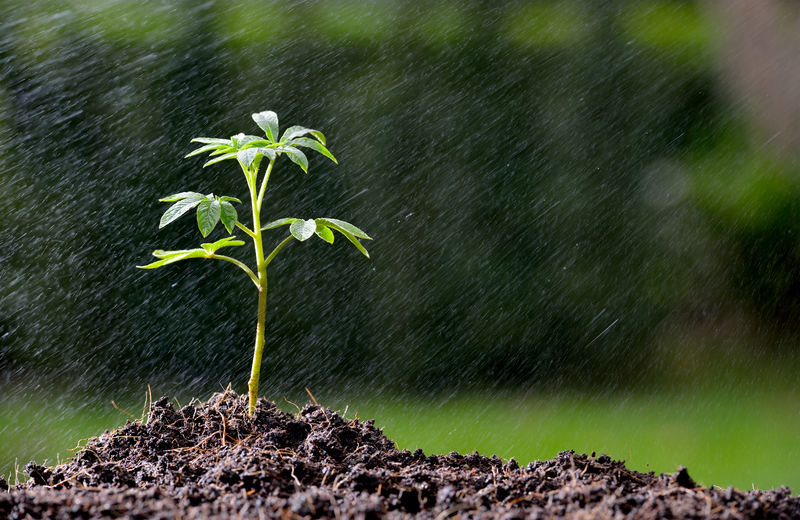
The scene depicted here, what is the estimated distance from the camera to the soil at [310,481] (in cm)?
106

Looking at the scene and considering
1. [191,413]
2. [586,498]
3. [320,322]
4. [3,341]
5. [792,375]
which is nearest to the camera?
[586,498]

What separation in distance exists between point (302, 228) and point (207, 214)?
0.58 feet

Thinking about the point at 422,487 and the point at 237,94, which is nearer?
the point at 422,487

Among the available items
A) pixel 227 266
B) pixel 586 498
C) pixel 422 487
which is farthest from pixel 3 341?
pixel 586 498

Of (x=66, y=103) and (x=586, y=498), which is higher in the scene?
(x=66, y=103)

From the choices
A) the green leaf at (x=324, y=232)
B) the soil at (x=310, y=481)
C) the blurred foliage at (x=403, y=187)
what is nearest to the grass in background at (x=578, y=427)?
the blurred foliage at (x=403, y=187)

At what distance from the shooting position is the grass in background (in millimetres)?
2951

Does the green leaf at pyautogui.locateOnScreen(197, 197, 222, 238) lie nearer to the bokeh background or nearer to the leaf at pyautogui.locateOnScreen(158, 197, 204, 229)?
the leaf at pyautogui.locateOnScreen(158, 197, 204, 229)

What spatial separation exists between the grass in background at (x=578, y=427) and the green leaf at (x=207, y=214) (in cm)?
177

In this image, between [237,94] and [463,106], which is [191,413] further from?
[463,106]

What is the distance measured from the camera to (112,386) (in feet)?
10.8

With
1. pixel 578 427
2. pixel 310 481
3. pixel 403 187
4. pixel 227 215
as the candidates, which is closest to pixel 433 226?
pixel 403 187

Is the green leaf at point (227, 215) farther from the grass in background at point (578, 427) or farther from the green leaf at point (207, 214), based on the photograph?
the grass in background at point (578, 427)

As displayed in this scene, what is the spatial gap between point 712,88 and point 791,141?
49cm
